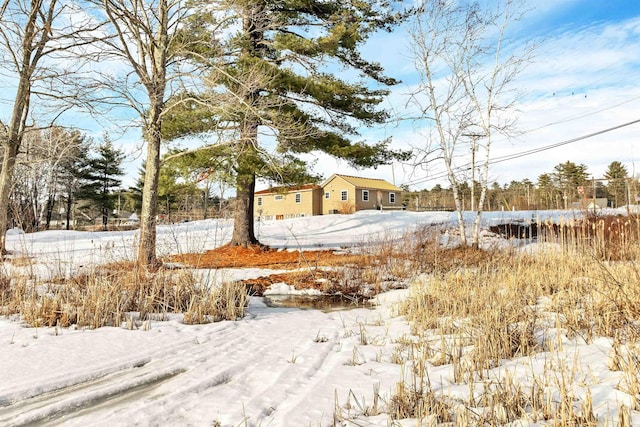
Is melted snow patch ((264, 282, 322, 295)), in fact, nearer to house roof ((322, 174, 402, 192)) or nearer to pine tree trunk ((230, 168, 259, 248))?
pine tree trunk ((230, 168, 259, 248))

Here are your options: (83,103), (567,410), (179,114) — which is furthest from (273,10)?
(567,410)

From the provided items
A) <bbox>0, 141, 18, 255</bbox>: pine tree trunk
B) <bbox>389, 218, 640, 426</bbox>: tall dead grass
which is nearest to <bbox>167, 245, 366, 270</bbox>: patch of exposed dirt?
<bbox>389, 218, 640, 426</bbox>: tall dead grass

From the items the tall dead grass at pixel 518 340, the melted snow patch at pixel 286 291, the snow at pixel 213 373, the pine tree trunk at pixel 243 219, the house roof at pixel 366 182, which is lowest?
the melted snow patch at pixel 286 291

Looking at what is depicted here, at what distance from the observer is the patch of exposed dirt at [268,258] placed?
9.26 meters

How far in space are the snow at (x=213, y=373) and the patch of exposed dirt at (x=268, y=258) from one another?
4.81 meters

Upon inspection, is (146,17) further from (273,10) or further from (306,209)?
(306,209)

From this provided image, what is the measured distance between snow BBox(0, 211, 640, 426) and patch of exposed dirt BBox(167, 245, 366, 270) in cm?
481

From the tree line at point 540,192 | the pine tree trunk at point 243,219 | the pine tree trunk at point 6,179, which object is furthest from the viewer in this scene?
the tree line at point 540,192

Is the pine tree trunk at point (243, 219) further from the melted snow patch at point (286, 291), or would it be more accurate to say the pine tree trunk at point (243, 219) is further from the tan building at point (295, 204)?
the tan building at point (295, 204)

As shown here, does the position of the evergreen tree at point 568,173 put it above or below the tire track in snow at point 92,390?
above

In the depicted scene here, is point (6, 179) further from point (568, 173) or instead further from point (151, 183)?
point (568, 173)

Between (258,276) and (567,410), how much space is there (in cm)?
697

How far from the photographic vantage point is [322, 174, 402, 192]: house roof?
1298 inches

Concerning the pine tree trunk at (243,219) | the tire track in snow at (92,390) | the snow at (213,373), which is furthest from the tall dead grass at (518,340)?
the pine tree trunk at (243,219)
